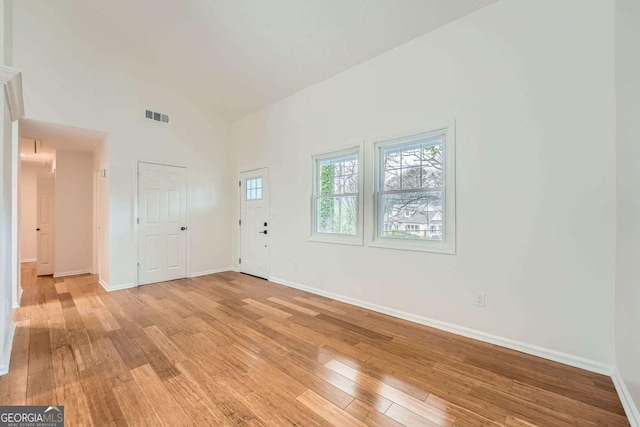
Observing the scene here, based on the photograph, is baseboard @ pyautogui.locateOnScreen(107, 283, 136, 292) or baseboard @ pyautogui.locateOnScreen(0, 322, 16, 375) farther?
baseboard @ pyautogui.locateOnScreen(107, 283, 136, 292)

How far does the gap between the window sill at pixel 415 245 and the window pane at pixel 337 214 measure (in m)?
0.50

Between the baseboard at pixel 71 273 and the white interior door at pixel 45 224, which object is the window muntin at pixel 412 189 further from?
the white interior door at pixel 45 224

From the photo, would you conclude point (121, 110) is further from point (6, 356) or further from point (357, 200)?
point (357, 200)

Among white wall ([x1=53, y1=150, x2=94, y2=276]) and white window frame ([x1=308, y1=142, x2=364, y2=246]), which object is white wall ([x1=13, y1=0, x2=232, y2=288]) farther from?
white window frame ([x1=308, y1=142, x2=364, y2=246])

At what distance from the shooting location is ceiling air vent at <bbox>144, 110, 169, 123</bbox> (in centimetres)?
460

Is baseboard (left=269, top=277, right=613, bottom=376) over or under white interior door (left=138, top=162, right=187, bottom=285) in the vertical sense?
under

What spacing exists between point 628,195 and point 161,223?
569cm

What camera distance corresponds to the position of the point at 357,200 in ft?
11.8

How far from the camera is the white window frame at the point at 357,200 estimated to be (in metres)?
3.51

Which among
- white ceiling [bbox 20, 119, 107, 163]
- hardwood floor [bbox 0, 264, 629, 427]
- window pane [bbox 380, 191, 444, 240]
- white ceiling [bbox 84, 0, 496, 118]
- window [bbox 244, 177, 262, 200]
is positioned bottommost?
hardwood floor [bbox 0, 264, 629, 427]

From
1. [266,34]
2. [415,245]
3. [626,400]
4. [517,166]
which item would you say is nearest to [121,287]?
[266,34]

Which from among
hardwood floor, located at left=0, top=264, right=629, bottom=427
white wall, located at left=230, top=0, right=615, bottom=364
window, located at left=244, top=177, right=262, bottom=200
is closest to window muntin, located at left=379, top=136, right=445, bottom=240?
white wall, located at left=230, top=0, right=615, bottom=364

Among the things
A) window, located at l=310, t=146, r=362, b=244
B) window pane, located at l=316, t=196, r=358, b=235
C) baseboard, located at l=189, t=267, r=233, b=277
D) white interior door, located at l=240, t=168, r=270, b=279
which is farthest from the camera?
baseboard, located at l=189, t=267, r=233, b=277

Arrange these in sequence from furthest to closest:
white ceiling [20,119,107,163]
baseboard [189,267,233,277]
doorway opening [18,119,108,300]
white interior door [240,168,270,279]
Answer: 1. baseboard [189,267,233,277]
2. doorway opening [18,119,108,300]
3. white interior door [240,168,270,279]
4. white ceiling [20,119,107,163]
